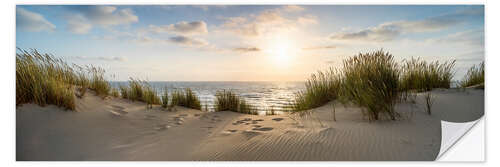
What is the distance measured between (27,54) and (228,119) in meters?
2.29

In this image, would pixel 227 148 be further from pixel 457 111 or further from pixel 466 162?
pixel 457 111

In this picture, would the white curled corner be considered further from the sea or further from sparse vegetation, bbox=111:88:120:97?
sparse vegetation, bbox=111:88:120:97

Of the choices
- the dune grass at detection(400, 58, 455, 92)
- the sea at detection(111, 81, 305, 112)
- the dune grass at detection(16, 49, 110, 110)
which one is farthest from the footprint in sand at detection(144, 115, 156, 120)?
the dune grass at detection(400, 58, 455, 92)

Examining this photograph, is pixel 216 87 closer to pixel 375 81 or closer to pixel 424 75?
pixel 375 81

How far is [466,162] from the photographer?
2.00 meters

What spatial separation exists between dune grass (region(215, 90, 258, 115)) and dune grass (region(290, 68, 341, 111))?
888 mm

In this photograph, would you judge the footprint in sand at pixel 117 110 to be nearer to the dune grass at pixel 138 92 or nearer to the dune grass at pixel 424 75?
the dune grass at pixel 138 92

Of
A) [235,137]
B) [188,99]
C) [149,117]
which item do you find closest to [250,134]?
[235,137]

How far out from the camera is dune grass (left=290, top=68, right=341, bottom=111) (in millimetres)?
3352

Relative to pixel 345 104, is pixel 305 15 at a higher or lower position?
higher

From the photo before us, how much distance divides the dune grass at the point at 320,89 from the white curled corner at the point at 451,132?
138 centimetres

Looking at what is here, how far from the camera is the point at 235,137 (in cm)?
200

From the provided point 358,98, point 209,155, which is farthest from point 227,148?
point 358,98
